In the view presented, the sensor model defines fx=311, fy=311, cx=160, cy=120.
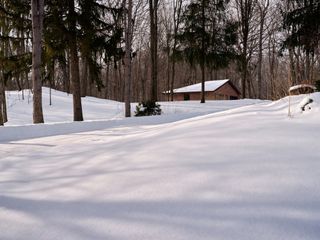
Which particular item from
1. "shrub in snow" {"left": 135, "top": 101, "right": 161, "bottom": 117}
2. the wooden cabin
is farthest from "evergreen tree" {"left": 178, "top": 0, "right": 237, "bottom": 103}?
the wooden cabin

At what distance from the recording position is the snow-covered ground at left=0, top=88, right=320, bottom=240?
1926mm

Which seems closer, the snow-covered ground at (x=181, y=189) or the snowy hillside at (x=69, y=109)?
the snow-covered ground at (x=181, y=189)

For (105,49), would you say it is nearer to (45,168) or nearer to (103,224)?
(45,168)

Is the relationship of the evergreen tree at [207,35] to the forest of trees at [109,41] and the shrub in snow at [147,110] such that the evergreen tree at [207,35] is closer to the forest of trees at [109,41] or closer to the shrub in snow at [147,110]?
the forest of trees at [109,41]

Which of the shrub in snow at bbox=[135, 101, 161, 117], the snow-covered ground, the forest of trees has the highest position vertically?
the forest of trees

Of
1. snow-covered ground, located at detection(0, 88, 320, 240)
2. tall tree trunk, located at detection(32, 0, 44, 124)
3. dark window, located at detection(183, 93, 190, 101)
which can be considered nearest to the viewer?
snow-covered ground, located at detection(0, 88, 320, 240)

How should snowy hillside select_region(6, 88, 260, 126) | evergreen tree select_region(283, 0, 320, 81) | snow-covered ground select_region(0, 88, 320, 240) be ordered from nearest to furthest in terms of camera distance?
snow-covered ground select_region(0, 88, 320, 240)
evergreen tree select_region(283, 0, 320, 81)
snowy hillside select_region(6, 88, 260, 126)

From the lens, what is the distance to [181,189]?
240 cm

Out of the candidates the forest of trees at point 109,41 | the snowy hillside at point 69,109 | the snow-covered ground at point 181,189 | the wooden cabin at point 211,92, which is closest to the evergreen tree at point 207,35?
the forest of trees at point 109,41

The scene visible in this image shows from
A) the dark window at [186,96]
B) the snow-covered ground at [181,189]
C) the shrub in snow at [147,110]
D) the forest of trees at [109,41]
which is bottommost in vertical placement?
the snow-covered ground at [181,189]

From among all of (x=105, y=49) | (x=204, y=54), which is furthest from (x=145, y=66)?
(x=105, y=49)

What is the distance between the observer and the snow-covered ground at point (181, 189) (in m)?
1.93

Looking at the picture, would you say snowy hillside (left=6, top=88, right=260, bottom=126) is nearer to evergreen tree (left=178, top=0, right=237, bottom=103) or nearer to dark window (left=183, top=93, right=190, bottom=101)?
evergreen tree (left=178, top=0, right=237, bottom=103)

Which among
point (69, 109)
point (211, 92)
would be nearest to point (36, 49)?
point (69, 109)
